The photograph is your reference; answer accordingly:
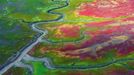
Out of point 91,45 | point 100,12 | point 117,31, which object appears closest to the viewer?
point 91,45

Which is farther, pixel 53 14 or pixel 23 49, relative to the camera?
pixel 53 14

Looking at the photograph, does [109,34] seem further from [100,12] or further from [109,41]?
[100,12]

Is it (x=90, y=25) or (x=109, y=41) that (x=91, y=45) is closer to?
(x=109, y=41)

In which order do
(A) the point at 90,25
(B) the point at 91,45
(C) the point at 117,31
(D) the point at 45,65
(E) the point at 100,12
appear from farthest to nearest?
(E) the point at 100,12 → (A) the point at 90,25 → (C) the point at 117,31 → (B) the point at 91,45 → (D) the point at 45,65

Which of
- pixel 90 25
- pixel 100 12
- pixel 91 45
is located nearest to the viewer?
pixel 91 45

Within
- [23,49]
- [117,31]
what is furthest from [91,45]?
[23,49]

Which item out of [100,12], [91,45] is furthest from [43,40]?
[100,12]
